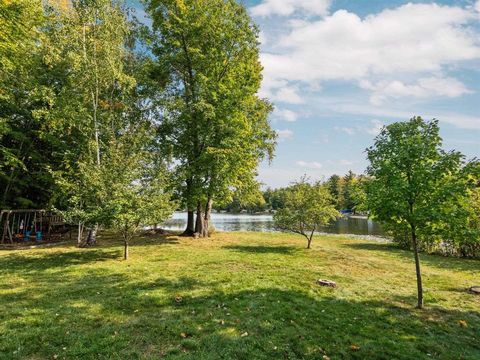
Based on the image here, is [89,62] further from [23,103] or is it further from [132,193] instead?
[132,193]

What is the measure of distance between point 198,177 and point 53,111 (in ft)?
30.1

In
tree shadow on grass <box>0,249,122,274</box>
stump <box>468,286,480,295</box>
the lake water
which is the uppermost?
tree shadow on grass <box>0,249,122,274</box>

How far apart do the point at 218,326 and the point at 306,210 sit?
487 inches

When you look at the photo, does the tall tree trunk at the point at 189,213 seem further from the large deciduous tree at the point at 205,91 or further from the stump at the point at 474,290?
the stump at the point at 474,290

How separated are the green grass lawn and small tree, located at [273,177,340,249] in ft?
15.3

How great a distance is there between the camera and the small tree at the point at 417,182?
812 centimetres

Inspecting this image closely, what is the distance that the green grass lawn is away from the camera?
6027mm

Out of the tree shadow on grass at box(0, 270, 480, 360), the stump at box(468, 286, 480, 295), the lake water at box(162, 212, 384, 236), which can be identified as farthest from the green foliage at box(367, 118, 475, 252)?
the lake water at box(162, 212, 384, 236)

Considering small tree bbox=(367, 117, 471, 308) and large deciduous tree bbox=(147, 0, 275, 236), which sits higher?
large deciduous tree bbox=(147, 0, 275, 236)

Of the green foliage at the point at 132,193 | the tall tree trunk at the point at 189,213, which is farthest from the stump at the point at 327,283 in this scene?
the tall tree trunk at the point at 189,213

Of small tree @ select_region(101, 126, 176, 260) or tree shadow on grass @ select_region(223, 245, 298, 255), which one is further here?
tree shadow on grass @ select_region(223, 245, 298, 255)

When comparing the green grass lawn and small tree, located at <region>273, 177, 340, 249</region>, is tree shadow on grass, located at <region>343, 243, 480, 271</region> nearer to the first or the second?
the green grass lawn

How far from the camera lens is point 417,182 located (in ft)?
27.0

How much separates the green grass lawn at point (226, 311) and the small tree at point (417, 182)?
1938 mm
